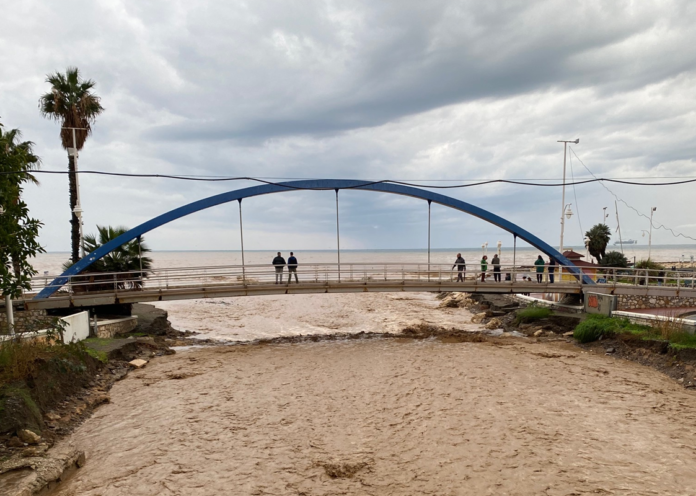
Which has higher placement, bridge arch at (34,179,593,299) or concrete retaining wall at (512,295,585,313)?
bridge arch at (34,179,593,299)

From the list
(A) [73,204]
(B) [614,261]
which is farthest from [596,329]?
(A) [73,204]

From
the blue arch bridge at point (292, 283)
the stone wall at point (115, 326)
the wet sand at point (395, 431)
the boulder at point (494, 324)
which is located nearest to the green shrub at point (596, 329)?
the wet sand at point (395, 431)

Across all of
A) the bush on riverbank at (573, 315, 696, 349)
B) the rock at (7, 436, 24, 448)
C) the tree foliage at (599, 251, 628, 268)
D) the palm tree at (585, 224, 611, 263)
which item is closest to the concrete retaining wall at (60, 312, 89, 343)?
the rock at (7, 436, 24, 448)

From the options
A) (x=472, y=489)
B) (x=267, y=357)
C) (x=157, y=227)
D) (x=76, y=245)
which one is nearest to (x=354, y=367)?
(x=267, y=357)

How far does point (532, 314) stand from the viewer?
18.2m

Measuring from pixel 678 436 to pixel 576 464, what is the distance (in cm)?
251

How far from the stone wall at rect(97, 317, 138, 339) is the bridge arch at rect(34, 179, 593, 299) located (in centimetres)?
266

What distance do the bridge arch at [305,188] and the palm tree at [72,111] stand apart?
4328 millimetres

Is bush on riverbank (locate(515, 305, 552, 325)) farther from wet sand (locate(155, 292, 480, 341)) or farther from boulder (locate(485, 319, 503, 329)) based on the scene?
wet sand (locate(155, 292, 480, 341))

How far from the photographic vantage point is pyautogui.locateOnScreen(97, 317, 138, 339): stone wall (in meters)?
14.3

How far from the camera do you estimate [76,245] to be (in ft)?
64.1

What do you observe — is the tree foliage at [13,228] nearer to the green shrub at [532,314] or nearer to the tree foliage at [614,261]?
the green shrub at [532,314]

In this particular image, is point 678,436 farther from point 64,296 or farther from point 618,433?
point 64,296

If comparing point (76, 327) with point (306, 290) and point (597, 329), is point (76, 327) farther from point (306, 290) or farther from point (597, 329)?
A: point (597, 329)
